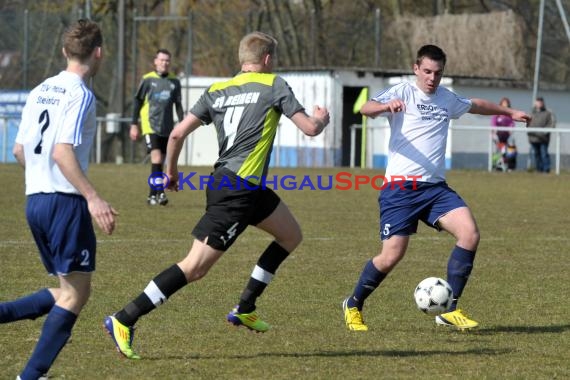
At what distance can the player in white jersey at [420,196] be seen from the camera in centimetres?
739

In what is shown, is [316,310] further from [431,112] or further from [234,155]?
[234,155]

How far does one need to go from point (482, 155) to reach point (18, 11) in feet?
47.5

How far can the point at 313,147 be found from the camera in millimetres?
32719

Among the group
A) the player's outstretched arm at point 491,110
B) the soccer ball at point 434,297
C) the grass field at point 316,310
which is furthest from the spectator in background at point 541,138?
the soccer ball at point 434,297

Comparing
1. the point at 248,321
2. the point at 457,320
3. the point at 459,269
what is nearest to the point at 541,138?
the point at 459,269

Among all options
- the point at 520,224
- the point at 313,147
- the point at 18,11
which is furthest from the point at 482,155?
the point at 520,224

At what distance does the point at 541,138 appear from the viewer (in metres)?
26.9

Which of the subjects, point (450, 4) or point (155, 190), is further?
point (450, 4)

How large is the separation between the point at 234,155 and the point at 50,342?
1.68 metres

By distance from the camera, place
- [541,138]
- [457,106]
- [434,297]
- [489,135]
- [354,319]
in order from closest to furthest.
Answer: [434,297] → [354,319] → [457,106] → [541,138] → [489,135]

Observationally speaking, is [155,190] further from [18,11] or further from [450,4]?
[450,4]

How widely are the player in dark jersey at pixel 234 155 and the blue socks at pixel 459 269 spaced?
4.77ft

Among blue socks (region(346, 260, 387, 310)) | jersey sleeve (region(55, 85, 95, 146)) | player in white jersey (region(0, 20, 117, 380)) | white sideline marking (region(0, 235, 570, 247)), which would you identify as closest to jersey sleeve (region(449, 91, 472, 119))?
blue socks (region(346, 260, 387, 310))

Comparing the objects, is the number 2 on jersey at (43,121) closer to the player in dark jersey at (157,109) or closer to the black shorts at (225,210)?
the black shorts at (225,210)
